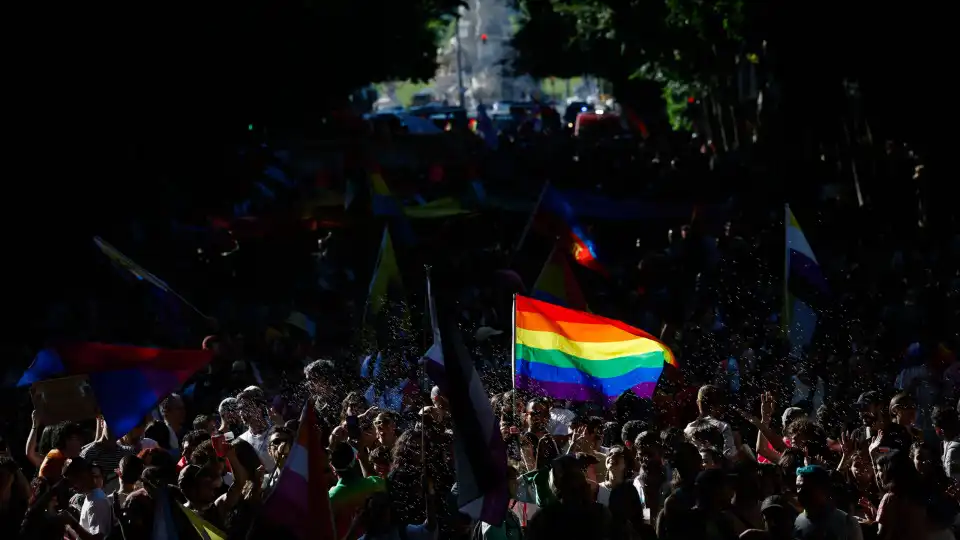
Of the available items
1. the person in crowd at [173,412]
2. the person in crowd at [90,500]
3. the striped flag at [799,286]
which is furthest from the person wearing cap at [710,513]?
the striped flag at [799,286]

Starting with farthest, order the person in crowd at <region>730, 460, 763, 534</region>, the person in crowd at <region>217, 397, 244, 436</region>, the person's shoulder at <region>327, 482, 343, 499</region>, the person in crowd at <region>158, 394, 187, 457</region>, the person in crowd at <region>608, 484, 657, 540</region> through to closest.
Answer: the person in crowd at <region>158, 394, 187, 457</region> → the person in crowd at <region>217, 397, 244, 436</region> → the person's shoulder at <region>327, 482, 343, 499</region> → the person in crowd at <region>608, 484, 657, 540</region> → the person in crowd at <region>730, 460, 763, 534</region>

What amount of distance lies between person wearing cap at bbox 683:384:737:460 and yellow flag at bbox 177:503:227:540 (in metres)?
2.49

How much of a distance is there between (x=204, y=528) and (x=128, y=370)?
242cm

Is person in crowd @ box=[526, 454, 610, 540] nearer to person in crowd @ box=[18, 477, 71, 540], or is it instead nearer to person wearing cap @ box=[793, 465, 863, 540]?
person wearing cap @ box=[793, 465, 863, 540]

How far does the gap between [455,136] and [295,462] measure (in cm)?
3305

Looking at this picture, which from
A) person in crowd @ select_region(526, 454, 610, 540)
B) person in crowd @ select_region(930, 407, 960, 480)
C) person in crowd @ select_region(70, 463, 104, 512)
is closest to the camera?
person in crowd @ select_region(526, 454, 610, 540)

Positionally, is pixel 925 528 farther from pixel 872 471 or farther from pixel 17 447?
pixel 17 447

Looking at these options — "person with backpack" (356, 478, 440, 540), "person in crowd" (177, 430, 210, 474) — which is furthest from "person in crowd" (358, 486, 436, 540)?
"person in crowd" (177, 430, 210, 474)

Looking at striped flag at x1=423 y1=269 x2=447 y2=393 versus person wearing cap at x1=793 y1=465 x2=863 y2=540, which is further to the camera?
striped flag at x1=423 y1=269 x2=447 y2=393

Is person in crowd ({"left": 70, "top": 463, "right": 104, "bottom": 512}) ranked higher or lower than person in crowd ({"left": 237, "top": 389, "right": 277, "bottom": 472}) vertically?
higher

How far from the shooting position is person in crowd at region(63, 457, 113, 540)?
873 centimetres

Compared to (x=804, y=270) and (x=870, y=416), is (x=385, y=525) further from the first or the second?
(x=804, y=270)

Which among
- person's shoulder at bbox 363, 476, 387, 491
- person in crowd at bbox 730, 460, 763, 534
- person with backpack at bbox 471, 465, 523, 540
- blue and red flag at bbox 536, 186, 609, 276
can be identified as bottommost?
blue and red flag at bbox 536, 186, 609, 276

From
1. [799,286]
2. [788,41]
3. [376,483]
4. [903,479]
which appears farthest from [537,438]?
[788,41]
